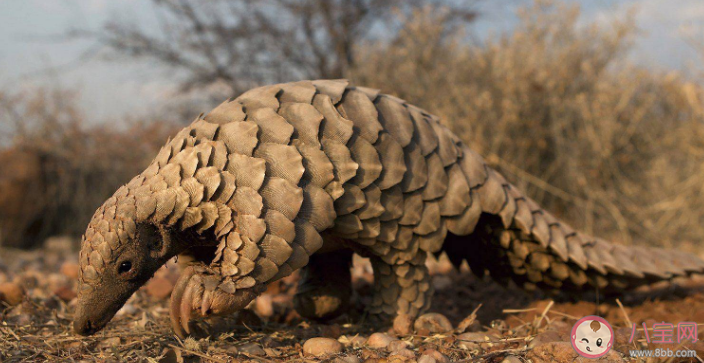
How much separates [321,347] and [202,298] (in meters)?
0.49

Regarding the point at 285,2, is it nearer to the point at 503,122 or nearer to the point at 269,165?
the point at 503,122

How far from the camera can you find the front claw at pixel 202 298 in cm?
Answer: 186

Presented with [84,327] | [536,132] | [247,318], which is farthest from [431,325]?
[536,132]

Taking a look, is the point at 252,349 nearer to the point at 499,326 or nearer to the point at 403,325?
the point at 403,325

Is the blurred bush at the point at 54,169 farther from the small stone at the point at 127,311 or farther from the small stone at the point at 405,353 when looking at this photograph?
the small stone at the point at 405,353

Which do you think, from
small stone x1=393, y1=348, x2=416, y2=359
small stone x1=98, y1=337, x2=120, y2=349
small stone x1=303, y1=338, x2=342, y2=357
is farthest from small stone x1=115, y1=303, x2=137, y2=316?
small stone x1=393, y1=348, x2=416, y2=359

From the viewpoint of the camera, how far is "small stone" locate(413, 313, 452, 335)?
7.29 ft

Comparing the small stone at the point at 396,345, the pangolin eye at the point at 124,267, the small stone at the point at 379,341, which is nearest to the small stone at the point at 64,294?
the pangolin eye at the point at 124,267

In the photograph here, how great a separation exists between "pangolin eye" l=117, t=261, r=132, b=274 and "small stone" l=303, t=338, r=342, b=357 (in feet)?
2.46

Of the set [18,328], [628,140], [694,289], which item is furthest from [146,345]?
[628,140]

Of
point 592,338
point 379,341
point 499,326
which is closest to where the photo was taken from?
point 592,338

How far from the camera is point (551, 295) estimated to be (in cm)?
286

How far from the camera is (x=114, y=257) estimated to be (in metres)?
1.87

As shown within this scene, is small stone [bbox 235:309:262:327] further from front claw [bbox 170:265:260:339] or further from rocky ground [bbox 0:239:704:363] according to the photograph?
front claw [bbox 170:265:260:339]
